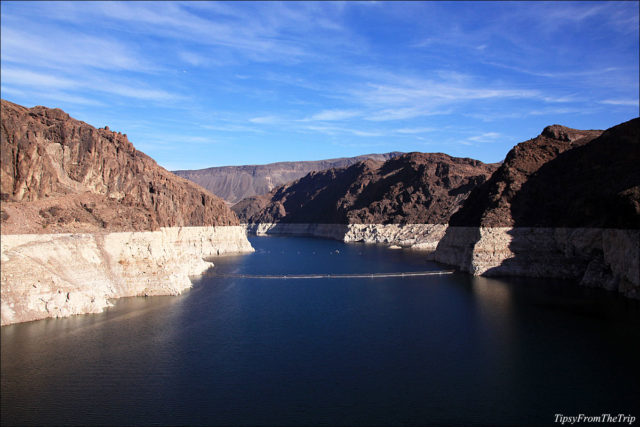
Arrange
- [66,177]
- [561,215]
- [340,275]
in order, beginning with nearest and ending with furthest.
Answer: [66,177] < [561,215] < [340,275]

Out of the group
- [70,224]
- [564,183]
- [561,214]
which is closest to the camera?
[70,224]

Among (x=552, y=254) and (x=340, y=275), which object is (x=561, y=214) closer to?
(x=552, y=254)

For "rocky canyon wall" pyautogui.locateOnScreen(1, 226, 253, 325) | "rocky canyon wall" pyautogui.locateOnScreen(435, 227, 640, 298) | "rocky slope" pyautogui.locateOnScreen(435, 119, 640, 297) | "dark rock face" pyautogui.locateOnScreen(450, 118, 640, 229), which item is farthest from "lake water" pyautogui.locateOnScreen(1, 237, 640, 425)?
"dark rock face" pyautogui.locateOnScreen(450, 118, 640, 229)

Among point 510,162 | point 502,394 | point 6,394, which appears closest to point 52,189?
point 6,394

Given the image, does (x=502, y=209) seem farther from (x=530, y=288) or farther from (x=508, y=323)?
(x=508, y=323)

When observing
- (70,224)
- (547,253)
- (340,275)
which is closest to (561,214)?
(547,253)

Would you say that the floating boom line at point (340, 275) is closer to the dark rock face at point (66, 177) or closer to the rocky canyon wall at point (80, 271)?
the rocky canyon wall at point (80, 271)

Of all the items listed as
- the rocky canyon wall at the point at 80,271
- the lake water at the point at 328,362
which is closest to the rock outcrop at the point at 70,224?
the rocky canyon wall at the point at 80,271
